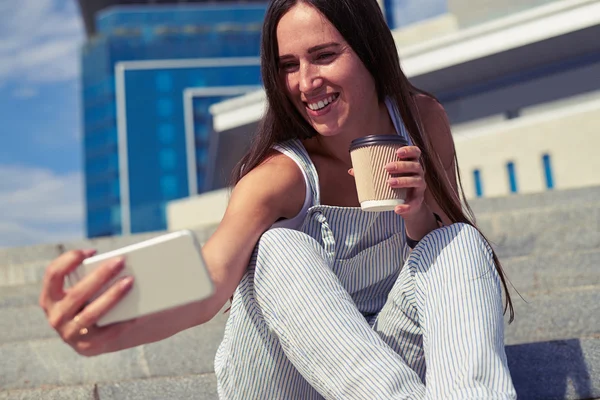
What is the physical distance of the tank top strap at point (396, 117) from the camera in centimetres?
182

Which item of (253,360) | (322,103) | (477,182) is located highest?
(322,103)

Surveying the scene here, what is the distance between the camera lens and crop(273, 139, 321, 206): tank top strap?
67.4 inches

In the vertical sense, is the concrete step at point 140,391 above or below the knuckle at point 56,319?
below

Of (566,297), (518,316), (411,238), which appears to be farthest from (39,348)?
(566,297)

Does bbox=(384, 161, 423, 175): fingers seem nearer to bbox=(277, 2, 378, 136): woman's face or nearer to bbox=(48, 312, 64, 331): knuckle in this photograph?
bbox=(277, 2, 378, 136): woman's face

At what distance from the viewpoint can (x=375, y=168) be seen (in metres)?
1.46

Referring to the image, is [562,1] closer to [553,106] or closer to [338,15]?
[553,106]

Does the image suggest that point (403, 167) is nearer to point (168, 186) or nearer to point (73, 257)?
point (73, 257)

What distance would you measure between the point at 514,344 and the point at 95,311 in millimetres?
1333

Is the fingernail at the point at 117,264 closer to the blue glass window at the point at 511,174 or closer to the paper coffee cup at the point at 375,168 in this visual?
the paper coffee cup at the point at 375,168

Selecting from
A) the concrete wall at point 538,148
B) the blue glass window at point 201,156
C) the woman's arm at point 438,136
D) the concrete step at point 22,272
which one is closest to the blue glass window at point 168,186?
the blue glass window at point 201,156

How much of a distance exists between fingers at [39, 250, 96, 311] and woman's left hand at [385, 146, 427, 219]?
0.64 metres

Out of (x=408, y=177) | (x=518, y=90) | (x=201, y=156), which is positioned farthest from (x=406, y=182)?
(x=201, y=156)

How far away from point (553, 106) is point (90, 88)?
31059 mm
